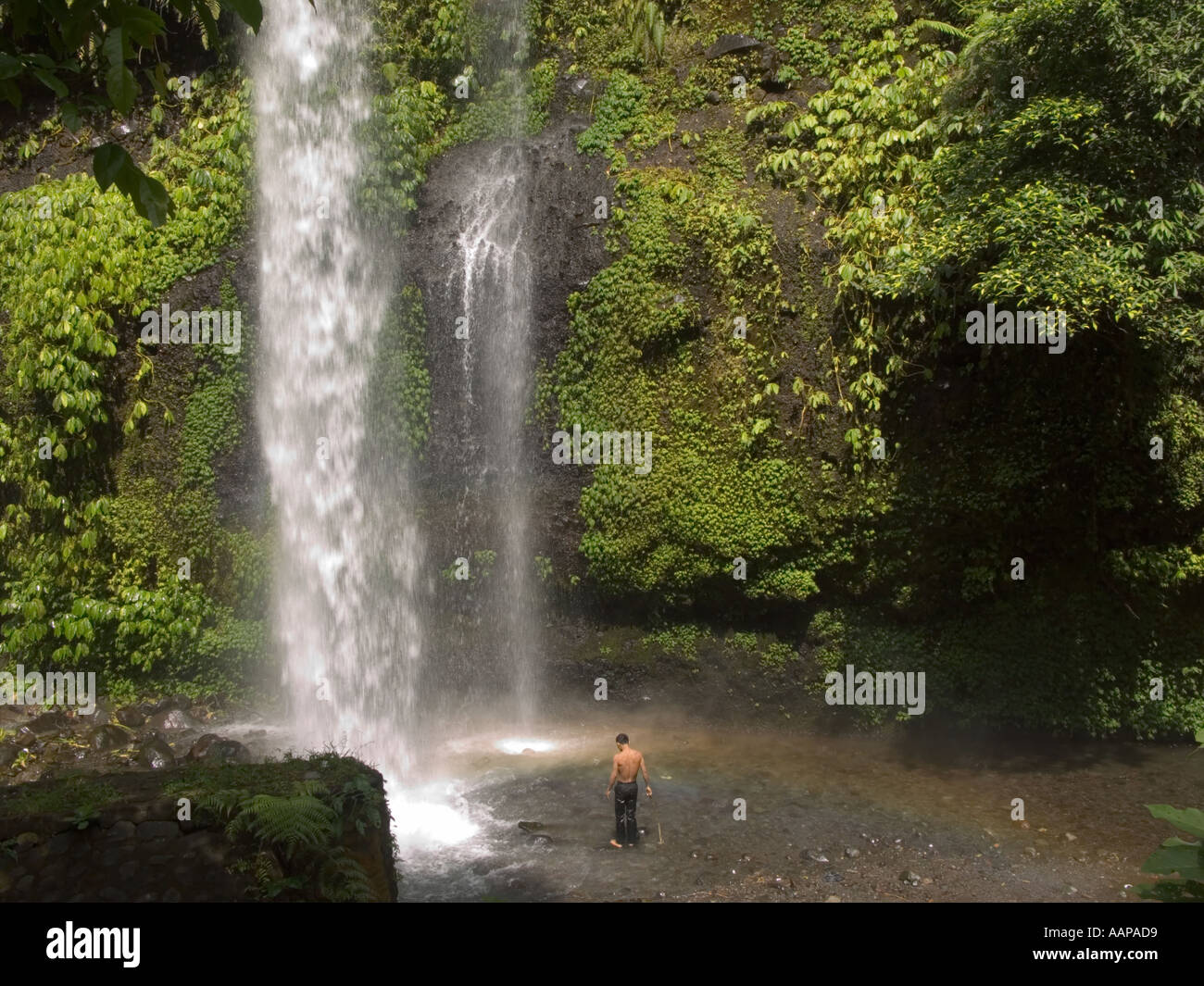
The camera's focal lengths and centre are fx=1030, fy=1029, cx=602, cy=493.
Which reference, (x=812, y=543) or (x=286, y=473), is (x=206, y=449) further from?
(x=812, y=543)

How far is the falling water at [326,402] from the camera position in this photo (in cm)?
1312

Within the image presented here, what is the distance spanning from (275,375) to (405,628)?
3.94 meters

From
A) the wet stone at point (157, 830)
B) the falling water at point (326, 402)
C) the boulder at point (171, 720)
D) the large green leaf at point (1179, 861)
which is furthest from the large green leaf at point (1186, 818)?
the boulder at point (171, 720)

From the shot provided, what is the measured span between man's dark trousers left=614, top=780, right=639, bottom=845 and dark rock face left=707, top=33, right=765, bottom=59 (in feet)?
32.3

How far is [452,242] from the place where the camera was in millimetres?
14070

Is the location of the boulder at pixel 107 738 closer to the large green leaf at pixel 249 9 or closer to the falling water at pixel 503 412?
the falling water at pixel 503 412

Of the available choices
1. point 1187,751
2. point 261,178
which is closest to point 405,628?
point 261,178

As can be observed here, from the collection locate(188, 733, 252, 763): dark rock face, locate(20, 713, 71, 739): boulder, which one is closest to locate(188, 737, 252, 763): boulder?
locate(188, 733, 252, 763): dark rock face

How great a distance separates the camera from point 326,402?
13852mm

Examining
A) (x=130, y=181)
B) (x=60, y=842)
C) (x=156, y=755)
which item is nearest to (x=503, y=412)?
(x=156, y=755)

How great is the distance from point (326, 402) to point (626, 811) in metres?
7.44

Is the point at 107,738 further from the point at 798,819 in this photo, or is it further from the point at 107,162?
the point at 107,162

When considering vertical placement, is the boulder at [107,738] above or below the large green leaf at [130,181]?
below

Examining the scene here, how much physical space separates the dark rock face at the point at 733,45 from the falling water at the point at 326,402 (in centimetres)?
501
